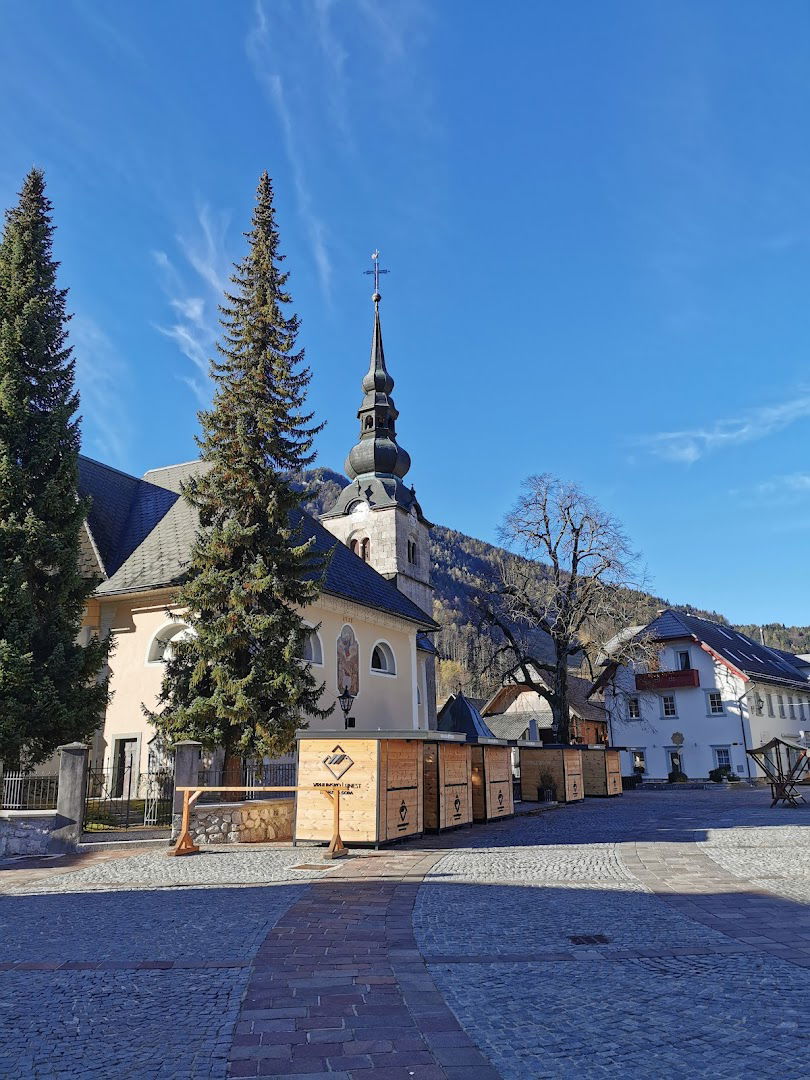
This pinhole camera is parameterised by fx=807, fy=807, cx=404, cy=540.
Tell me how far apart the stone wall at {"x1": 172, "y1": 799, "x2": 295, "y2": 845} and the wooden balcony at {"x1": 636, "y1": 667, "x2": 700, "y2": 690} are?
31.5 meters

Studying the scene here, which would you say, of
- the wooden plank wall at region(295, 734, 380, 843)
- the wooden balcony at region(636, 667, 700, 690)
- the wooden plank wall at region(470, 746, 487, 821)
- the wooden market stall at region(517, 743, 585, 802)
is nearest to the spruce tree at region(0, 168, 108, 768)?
the wooden plank wall at region(295, 734, 380, 843)

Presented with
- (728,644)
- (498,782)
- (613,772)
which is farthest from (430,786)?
(728,644)

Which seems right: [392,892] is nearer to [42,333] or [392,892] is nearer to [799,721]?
[42,333]

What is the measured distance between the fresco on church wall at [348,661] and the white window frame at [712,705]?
2473 centimetres

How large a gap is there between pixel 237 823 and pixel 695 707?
114ft

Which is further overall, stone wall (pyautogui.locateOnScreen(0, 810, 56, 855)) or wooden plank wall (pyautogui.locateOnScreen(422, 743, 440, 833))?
wooden plank wall (pyautogui.locateOnScreen(422, 743, 440, 833))

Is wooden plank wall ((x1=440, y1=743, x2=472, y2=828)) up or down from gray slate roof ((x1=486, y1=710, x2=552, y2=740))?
down

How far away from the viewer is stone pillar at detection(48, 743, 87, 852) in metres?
14.4

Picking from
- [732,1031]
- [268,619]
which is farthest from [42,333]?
[732,1031]

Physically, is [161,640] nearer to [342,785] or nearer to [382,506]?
[342,785]

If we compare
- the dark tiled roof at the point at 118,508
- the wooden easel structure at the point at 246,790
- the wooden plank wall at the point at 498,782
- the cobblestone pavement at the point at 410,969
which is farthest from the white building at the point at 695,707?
the cobblestone pavement at the point at 410,969

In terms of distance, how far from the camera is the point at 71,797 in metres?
14.6

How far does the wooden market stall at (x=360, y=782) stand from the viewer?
1415cm

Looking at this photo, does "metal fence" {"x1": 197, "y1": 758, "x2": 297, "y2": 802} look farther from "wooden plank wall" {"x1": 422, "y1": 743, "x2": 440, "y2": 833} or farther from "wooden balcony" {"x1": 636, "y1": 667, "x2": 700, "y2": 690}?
"wooden balcony" {"x1": 636, "y1": 667, "x2": 700, "y2": 690}
